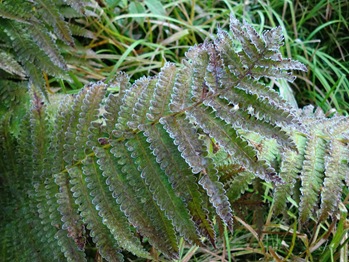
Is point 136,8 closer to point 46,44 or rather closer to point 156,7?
point 156,7

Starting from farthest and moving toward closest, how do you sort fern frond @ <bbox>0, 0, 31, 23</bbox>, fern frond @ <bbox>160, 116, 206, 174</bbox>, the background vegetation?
the background vegetation → fern frond @ <bbox>0, 0, 31, 23</bbox> → fern frond @ <bbox>160, 116, 206, 174</bbox>

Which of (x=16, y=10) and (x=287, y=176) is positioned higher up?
(x=16, y=10)

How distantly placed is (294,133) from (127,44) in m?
1.22

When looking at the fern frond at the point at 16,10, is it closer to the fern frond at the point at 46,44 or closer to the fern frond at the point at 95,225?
the fern frond at the point at 46,44

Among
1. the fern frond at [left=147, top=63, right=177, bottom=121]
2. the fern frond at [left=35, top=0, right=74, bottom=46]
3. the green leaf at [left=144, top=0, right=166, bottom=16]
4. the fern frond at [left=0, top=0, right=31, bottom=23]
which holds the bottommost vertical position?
the fern frond at [left=147, top=63, right=177, bottom=121]

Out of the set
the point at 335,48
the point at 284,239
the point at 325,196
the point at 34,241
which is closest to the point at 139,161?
the point at 34,241

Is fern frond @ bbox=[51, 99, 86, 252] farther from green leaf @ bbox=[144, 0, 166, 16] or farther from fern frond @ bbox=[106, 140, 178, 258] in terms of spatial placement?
green leaf @ bbox=[144, 0, 166, 16]

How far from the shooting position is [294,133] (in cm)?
131

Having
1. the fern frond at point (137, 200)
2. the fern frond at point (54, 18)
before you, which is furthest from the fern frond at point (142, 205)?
the fern frond at point (54, 18)

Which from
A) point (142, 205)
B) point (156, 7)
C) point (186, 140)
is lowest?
point (142, 205)

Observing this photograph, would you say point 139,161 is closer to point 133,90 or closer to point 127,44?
point 133,90

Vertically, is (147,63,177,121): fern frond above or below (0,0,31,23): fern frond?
below

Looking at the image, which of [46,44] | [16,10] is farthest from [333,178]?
[16,10]

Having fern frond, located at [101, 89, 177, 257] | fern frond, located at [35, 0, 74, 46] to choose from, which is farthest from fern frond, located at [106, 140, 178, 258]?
fern frond, located at [35, 0, 74, 46]
